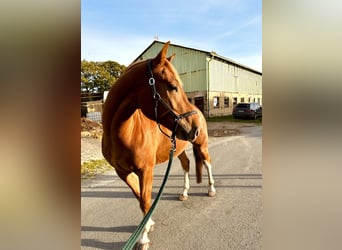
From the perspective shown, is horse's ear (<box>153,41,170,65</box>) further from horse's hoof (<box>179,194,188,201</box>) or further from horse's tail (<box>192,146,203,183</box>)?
horse's hoof (<box>179,194,188,201</box>)

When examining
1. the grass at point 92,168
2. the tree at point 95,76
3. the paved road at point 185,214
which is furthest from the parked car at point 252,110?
the grass at point 92,168

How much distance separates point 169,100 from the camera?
60.3 inches

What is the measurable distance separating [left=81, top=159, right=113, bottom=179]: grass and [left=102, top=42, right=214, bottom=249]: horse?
211cm

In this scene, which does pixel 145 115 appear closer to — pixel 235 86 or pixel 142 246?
pixel 142 246

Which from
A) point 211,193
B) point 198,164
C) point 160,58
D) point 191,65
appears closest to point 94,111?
point 160,58

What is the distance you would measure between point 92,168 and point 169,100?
10.4ft

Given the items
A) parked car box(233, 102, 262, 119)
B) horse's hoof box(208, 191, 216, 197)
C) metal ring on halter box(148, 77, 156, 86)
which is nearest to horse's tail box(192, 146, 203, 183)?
horse's hoof box(208, 191, 216, 197)
